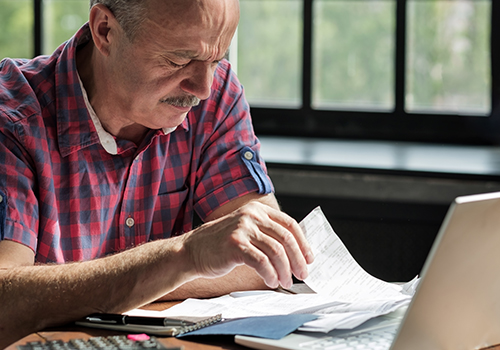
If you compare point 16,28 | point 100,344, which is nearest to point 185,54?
point 100,344

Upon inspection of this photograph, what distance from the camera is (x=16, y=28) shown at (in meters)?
3.48

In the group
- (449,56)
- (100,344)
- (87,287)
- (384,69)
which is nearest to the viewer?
(100,344)

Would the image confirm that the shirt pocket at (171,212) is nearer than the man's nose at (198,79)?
No

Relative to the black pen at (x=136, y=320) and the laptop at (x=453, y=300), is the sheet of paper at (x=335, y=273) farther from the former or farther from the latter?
the black pen at (x=136, y=320)

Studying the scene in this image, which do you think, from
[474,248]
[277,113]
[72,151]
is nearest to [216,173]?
[72,151]

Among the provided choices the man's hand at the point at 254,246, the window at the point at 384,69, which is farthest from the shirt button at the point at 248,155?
the window at the point at 384,69

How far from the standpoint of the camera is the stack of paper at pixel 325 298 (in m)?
1.08

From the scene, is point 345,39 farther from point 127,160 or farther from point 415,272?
point 127,160

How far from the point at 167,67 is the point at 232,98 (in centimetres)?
28

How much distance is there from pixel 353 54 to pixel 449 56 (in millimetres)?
413

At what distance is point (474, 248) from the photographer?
0.88 meters

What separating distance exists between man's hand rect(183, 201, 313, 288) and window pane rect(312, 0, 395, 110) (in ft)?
6.62

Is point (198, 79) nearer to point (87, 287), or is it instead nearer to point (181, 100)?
point (181, 100)

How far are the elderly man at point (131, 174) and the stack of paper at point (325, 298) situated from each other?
0.07 m
